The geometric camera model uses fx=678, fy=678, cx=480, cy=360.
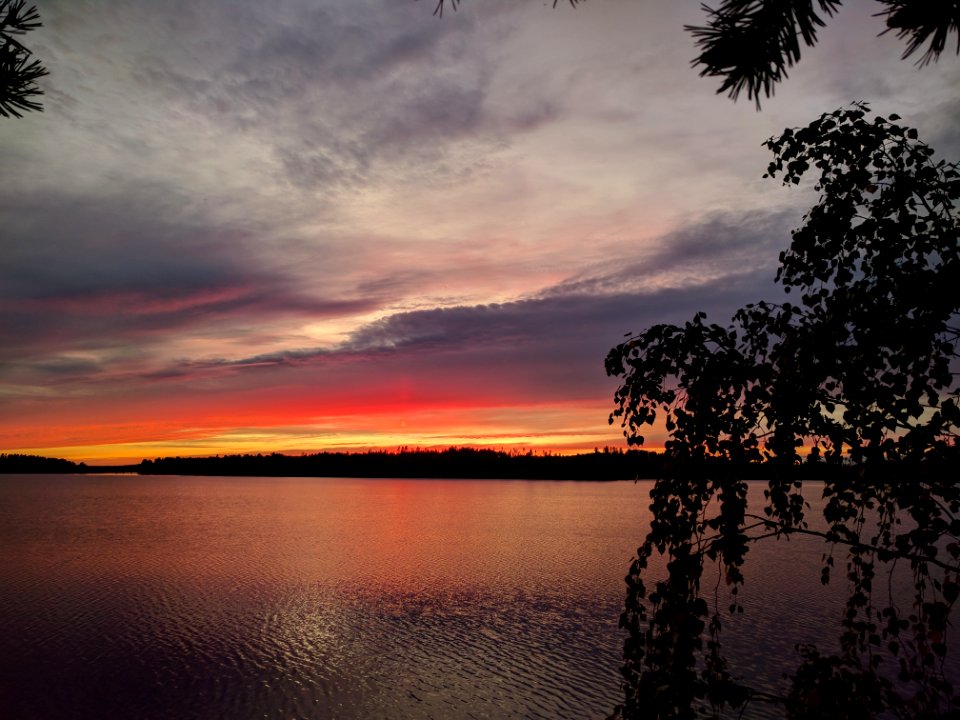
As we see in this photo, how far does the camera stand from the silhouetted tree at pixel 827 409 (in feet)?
12.6

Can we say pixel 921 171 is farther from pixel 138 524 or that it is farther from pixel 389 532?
pixel 138 524

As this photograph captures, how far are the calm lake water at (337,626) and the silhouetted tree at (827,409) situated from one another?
9.50 m

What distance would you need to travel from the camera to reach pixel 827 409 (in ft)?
14.6

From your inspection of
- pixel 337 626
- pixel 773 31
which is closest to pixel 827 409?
pixel 773 31

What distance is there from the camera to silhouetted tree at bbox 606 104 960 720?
3842 millimetres

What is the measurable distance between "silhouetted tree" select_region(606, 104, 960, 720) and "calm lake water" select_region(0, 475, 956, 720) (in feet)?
31.2

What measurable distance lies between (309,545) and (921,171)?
4078 cm

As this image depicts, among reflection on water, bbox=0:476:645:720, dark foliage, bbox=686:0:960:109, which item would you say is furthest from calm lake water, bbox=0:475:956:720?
dark foliage, bbox=686:0:960:109

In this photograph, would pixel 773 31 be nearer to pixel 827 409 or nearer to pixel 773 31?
pixel 773 31

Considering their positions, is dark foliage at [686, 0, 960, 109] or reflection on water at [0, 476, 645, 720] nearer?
dark foliage at [686, 0, 960, 109]

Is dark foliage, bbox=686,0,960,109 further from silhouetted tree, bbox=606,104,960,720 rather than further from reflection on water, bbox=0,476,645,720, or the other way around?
reflection on water, bbox=0,476,645,720

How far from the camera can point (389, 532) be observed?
1930 inches

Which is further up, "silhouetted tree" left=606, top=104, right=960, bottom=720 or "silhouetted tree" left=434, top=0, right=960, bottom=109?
"silhouetted tree" left=434, top=0, right=960, bottom=109

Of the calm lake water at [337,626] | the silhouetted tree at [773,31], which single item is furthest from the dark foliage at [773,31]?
the calm lake water at [337,626]
